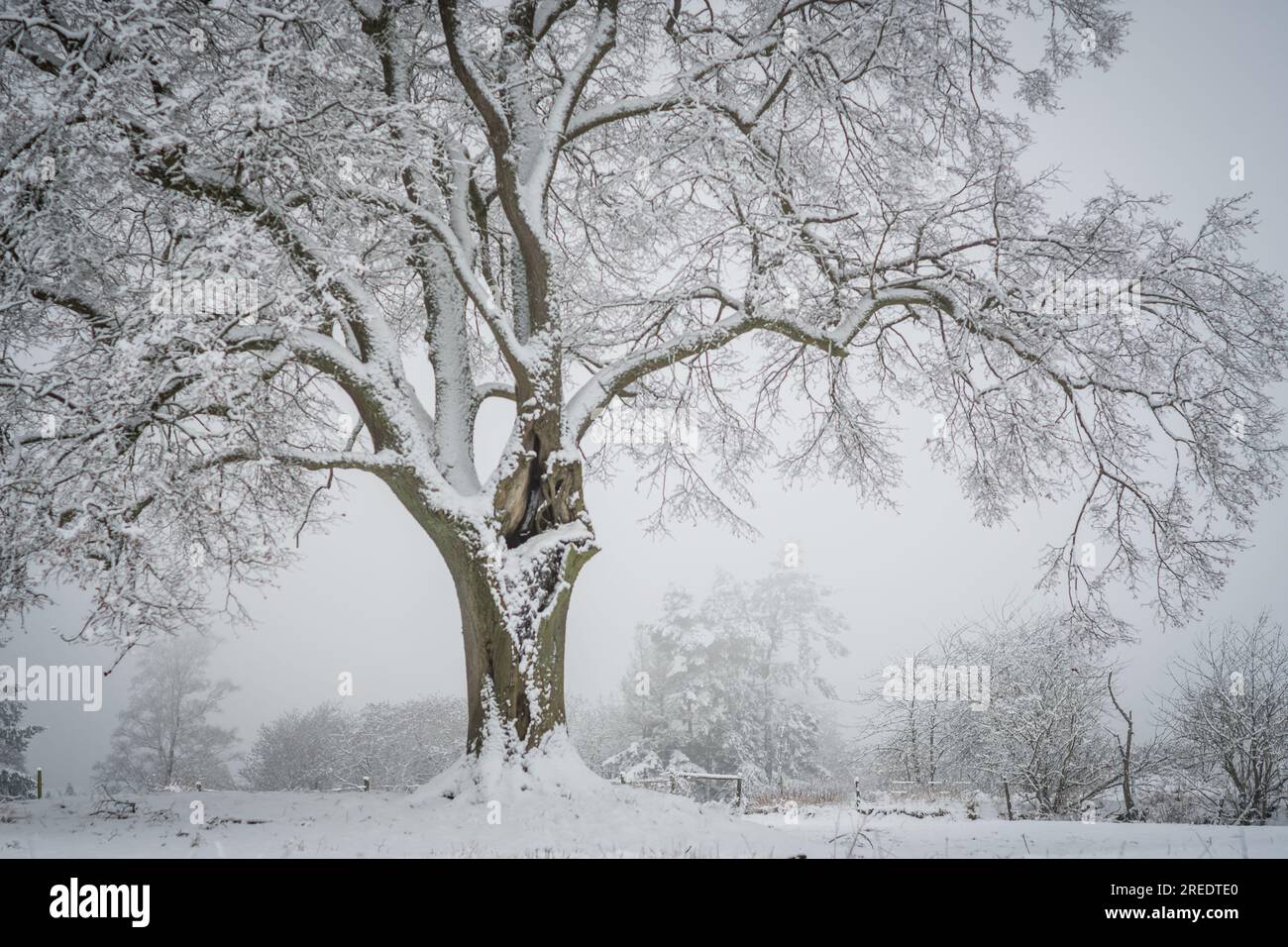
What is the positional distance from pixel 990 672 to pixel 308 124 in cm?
1847

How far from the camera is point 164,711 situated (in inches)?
1378

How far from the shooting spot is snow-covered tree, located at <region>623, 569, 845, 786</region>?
99.2 ft

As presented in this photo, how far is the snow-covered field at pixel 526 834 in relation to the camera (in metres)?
4.04

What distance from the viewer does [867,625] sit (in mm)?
125312

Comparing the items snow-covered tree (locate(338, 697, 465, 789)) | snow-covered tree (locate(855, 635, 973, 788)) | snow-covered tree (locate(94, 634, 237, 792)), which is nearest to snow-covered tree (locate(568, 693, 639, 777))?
snow-covered tree (locate(338, 697, 465, 789))

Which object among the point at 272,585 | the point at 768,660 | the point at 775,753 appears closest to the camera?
the point at 272,585

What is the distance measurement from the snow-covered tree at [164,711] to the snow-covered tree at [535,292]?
110ft

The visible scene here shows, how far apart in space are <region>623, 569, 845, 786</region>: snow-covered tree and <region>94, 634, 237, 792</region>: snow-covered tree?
22.7 m

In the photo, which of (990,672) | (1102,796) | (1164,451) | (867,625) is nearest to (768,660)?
(990,672)

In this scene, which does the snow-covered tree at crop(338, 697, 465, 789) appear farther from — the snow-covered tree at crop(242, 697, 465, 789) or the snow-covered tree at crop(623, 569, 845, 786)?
the snow-covered tree at crop(623, 569, 845, 786)

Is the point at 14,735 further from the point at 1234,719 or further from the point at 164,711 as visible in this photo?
the point at 1234,719

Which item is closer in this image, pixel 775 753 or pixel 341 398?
pixel 341 398

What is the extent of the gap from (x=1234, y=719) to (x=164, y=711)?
141 feet
